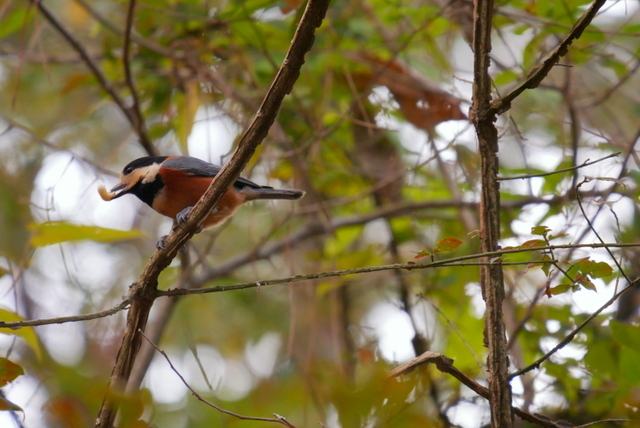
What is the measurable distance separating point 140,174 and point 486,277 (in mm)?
2387

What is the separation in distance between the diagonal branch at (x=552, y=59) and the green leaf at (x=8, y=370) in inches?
68.4

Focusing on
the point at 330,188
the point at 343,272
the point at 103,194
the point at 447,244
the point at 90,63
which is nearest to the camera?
the point at 343,272

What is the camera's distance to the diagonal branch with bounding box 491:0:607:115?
175cm

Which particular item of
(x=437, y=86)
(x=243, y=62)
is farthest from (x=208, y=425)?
(x=437, y=86)

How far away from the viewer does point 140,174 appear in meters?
3.63

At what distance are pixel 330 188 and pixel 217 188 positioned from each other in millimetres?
3270

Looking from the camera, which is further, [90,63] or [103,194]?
[90,63]

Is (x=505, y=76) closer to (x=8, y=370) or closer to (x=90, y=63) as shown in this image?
(x=90, y=63)

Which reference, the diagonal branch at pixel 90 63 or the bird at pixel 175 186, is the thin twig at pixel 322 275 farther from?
the diagonal branch at pixel 90 63

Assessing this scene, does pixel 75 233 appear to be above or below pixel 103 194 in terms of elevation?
below

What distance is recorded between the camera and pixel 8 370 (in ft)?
6.24

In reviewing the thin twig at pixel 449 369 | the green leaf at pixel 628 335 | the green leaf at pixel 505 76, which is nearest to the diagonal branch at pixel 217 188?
the thin twig at pixel 449 369

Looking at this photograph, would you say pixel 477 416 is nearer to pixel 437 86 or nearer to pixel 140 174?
pixel 140 174

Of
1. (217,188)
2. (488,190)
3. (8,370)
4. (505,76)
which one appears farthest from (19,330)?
(505,76)
